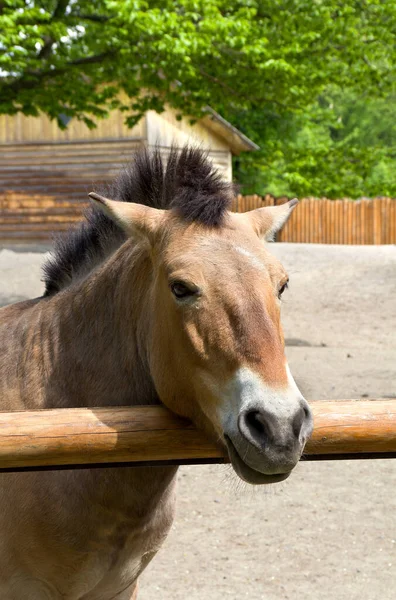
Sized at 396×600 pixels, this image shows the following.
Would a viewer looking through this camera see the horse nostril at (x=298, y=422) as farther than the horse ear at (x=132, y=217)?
No

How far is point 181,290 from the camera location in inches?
102

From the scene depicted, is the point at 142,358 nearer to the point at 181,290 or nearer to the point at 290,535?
the point at 181,290

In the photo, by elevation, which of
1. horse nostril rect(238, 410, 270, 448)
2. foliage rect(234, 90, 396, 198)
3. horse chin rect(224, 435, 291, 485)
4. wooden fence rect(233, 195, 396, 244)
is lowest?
wooden fence rect(233, 195, 396, 244)

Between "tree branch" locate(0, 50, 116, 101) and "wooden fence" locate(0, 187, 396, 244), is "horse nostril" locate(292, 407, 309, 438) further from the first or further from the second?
"wooden fence" locate(0, 187, 396, 244)

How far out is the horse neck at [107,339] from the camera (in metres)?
2.99

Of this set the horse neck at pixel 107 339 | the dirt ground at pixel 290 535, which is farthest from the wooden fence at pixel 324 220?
the horse neck at pixel 107 339

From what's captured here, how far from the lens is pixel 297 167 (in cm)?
2714

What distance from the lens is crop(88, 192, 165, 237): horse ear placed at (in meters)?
2.86

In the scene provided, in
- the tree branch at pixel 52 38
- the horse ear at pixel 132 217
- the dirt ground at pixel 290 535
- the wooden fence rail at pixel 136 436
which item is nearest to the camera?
the wooden fence rail at pixel 136 436

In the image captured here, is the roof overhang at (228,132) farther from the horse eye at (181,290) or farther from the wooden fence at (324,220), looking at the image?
the horse eye at (181,290)

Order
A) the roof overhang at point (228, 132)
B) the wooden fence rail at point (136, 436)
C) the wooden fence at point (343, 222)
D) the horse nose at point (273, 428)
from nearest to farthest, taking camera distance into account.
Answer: the horse nose at point (273, 428) < the wooden fence rail at point (136, 436) < the roof overhang at point (228, 132) < the wooden fence at point (343, 222)

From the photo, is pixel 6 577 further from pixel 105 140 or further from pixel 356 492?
pixel 105 140

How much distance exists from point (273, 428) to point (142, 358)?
0.88m

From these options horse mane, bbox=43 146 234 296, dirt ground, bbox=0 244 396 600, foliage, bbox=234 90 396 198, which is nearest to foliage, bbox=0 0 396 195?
foliage, bbox=234 90 396 198
